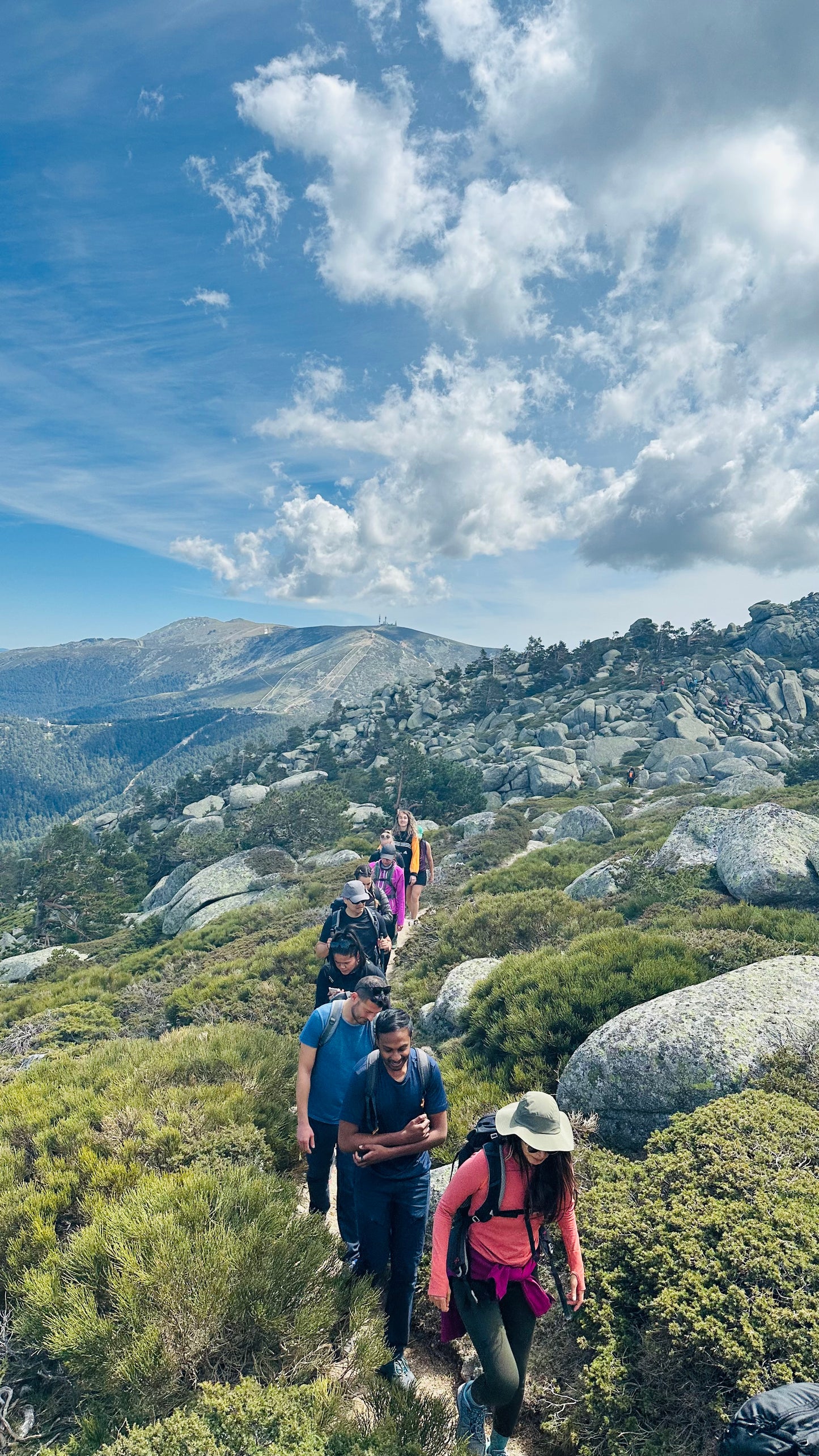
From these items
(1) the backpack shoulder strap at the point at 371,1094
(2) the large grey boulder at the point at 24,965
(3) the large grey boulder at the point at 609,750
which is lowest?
(2) the large grey boulder at the point at 24,965

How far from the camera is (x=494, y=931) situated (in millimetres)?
12109

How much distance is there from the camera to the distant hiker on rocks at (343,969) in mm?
6066

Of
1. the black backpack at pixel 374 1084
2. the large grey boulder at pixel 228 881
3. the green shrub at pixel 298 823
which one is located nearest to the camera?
the black backpack at pixel 374 1084

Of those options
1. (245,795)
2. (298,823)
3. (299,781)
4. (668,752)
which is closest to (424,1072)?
(298,823)

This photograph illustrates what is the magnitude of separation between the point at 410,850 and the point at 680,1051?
802cm

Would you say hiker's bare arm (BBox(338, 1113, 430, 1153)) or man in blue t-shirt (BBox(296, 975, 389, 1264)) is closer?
hiker's bare arm (BBox(338, 1113, 430, 1153))

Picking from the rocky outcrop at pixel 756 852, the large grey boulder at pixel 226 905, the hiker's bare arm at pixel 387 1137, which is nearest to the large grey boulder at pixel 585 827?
the rocky outcrop at pixel 756 852

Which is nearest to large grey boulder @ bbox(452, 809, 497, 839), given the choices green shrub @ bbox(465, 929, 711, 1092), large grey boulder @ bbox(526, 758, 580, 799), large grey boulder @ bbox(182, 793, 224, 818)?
large grey boulder @ bbox(526, 758, 580, 799)

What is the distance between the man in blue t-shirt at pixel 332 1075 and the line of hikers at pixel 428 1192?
0.01m

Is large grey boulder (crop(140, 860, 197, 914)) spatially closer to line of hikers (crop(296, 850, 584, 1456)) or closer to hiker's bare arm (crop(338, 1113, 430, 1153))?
line of hikers (crop(296, 850, 584, 1456))

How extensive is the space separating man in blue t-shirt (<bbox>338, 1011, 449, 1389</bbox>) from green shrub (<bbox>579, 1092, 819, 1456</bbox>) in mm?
1249

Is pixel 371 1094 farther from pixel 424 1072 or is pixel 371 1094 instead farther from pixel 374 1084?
pixel 424 1072

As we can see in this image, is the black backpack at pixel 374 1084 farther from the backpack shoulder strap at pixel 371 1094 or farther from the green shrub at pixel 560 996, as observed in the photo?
the green shrub at pixel 560 996

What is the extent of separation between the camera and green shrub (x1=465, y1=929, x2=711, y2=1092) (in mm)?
7129
